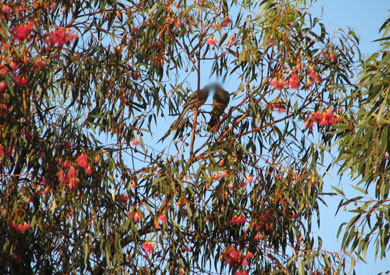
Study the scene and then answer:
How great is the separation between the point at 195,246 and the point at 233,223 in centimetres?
26

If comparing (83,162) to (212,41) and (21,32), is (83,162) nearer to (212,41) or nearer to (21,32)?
(21,32)

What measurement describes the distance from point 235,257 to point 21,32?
1647 millimetres

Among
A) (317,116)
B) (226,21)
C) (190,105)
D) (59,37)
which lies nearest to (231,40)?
(226,21)

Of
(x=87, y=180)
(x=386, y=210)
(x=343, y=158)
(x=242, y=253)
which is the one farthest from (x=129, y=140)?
(x=386, y=210)

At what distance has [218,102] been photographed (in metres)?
4.60

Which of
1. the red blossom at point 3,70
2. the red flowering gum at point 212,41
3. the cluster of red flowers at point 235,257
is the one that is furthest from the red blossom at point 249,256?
the red blossom at point 3,70

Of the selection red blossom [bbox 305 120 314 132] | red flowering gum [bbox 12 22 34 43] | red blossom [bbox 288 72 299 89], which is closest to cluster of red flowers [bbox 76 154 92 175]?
red flowering gum [bbox 12 22 34 43]

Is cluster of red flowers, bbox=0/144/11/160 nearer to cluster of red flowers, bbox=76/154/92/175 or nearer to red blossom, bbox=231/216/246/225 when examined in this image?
cluster of red flowers, bbox=76/154/92/175

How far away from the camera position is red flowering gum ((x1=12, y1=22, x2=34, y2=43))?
136 inches

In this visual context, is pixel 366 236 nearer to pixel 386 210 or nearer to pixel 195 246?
pixel 386 210

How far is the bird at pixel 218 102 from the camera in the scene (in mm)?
4320

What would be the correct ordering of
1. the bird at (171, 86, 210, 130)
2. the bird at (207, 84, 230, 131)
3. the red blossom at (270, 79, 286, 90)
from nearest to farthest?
the red blossom at (270, 79, 286, 90), the bird at (171, 86, 210, 130), the bird at (207, 84, 230, 131)

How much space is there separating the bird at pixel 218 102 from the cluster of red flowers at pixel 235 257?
35.0 inches

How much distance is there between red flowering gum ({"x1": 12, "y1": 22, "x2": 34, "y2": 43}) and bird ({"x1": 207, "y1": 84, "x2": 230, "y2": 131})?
132cm
